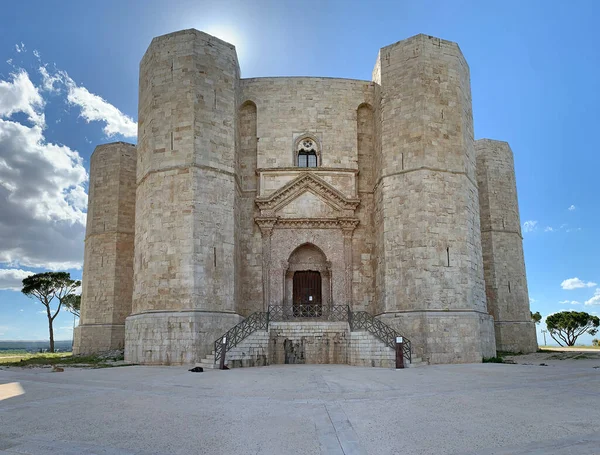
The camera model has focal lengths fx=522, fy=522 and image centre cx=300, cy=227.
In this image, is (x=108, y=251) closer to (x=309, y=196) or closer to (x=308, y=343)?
(x=309, y=196)

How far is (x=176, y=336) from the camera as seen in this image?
1745 centimetres

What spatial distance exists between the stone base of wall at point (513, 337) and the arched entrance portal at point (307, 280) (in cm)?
875

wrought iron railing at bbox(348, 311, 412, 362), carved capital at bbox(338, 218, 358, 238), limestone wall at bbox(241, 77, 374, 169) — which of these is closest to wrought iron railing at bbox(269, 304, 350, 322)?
wrought iron railing at bbox(348, 311, 412, 362)

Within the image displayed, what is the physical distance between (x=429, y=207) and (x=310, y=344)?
6352 mm

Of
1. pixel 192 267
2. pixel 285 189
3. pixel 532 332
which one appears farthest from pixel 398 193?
pixel 532 332

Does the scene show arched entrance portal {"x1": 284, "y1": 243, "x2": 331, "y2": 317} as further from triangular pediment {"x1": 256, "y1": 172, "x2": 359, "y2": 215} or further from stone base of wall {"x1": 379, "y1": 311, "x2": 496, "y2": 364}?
stone base of wall {"x1": 379, "y1": 311, "x2": 496, "y2": 364}

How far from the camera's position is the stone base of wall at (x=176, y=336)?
17.3m

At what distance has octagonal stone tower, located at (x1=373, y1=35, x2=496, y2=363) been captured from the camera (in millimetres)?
17797

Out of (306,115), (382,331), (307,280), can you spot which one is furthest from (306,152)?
(382,331)

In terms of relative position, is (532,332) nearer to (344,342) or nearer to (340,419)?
(344,342)

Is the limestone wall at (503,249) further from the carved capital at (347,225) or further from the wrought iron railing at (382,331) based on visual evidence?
the wrought iron railing at (382,331)

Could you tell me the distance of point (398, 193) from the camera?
62.7 ft

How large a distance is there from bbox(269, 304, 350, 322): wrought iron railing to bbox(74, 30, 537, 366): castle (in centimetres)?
9

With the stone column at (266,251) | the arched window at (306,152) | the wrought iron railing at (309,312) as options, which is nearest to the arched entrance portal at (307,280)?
the wrought iron railing at (309,312)
